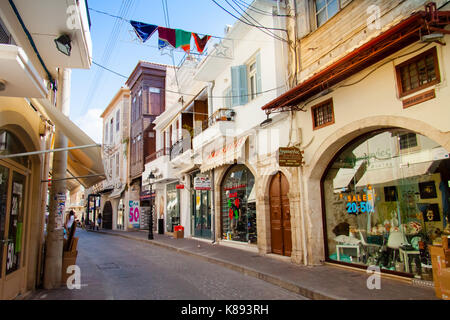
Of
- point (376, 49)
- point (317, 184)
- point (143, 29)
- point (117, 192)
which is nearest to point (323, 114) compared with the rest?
point (317, 184)

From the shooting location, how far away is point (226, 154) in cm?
1251

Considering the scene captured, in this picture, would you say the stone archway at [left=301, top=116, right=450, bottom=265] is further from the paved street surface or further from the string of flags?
the string of flags

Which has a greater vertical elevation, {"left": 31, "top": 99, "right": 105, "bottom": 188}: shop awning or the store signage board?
the store signage board

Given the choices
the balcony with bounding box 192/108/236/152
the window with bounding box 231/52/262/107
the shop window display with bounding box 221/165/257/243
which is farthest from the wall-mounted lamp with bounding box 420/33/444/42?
the balcony with bounding box 192/108/236/152

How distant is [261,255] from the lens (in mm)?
10633

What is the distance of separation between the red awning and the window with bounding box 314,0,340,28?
2.20 meters

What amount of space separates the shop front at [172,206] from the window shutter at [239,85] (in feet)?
32.3

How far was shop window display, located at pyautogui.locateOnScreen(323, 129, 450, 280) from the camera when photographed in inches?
249

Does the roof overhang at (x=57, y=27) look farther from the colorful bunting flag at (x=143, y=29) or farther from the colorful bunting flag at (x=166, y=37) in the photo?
the colorful bunting flag at (x=166, y=37)

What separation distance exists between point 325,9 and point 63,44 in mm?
6746

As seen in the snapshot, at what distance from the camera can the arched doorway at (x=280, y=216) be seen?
9.91 meters

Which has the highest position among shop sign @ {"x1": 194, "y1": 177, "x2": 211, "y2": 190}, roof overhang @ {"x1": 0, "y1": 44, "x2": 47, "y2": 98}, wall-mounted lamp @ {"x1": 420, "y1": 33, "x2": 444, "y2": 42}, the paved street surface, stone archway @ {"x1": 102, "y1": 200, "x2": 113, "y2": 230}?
wall-mounted lamp @ {"x1": 420, "y1": 33, "x2": 444, "y2": 42}

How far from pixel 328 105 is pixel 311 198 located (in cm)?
250

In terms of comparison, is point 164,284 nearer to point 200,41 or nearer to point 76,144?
point 76,144
